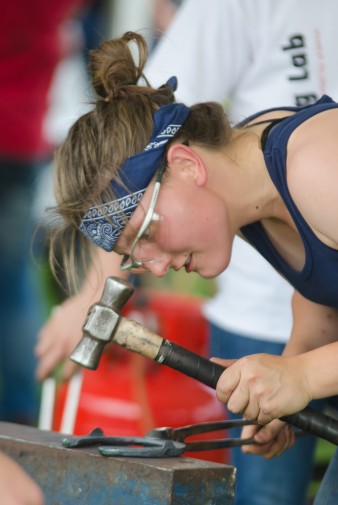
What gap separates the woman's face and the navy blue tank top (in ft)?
0.46

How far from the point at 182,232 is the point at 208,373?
0.89 feet

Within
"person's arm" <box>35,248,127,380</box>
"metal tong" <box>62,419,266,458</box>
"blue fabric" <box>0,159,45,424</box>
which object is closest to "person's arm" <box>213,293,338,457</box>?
"metal tong" <box>62,419,266,458</box>

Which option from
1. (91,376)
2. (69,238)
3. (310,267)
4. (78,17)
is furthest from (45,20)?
(310,267)

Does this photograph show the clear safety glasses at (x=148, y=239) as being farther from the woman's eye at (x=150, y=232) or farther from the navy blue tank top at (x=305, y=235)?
the navy blue tank top at (x=305, y=235)

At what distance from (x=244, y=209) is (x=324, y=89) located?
608 mm

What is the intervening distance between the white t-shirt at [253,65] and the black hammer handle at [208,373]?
2.24ft

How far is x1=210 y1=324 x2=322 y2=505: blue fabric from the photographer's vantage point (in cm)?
264

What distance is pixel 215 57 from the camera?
103 inches

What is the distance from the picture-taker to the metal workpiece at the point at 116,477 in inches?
66.4

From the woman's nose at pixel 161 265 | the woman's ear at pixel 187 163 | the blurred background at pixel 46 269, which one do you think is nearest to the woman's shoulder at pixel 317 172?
the woman's ear at pixel 187 163

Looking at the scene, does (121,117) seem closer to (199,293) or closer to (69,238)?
(69,238)

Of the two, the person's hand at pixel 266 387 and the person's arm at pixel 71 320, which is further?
the person's arm at pixel 71 320

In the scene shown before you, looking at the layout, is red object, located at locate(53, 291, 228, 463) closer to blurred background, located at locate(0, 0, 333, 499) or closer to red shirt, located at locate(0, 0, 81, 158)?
blurred background, located at locate(0, 0, 333, 499)

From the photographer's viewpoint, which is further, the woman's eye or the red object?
the red object
